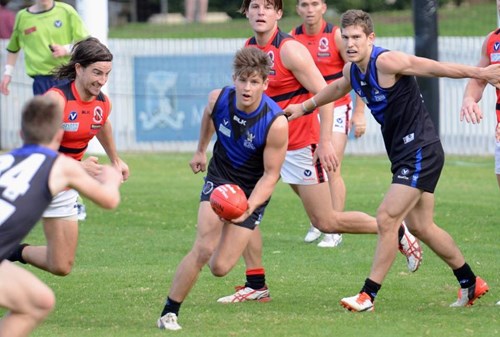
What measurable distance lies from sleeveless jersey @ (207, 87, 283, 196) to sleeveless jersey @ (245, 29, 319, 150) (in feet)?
4.48

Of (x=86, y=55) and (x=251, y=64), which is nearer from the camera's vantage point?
(x=251, y=64)

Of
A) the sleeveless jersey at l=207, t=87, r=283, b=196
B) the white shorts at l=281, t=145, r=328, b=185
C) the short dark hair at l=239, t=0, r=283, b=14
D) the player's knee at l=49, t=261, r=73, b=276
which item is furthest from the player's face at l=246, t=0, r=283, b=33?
the player's knee at l=49, t=261, r=73, b=276

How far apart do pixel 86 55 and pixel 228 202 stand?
5.71 feet

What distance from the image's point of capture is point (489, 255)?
1012 cm

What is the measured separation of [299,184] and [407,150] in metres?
1.67

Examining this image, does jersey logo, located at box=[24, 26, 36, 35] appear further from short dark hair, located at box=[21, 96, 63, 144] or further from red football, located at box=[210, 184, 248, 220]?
short dark hair, located at box=[21, 96, 63, 144]

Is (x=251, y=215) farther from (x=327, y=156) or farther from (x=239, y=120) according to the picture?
(x=327, y=156)

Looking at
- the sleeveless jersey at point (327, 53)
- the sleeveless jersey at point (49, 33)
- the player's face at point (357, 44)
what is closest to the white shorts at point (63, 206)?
the player's face at point (357, 44)

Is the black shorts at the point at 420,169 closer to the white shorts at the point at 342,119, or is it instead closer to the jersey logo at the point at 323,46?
the white shorts at the point at 342,119

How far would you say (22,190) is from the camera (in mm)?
5727

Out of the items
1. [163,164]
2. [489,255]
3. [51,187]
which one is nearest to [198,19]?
[163,164]

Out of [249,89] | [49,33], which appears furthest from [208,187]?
[49,33]

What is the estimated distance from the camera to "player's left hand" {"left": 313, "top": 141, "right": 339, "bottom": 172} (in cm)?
843

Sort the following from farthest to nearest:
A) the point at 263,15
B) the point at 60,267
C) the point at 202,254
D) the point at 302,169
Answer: the point at 302,169, the point at 263,15, the point at 60,267, the point at 202,254
